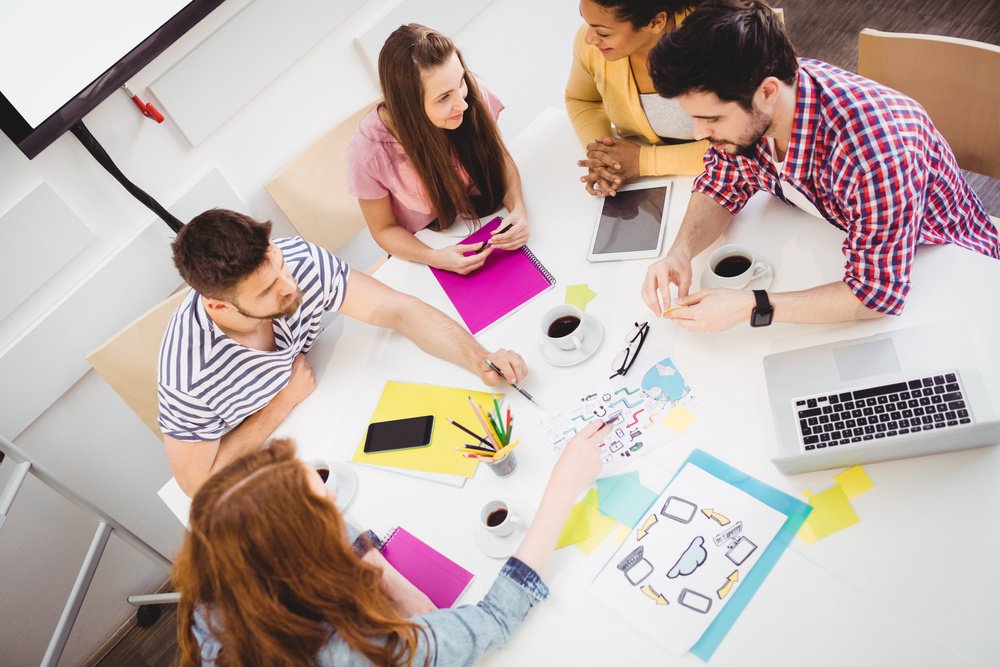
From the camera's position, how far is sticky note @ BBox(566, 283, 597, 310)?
164 centimetres

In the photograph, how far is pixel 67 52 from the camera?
1.97 meters

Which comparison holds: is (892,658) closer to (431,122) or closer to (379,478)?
(379,478)

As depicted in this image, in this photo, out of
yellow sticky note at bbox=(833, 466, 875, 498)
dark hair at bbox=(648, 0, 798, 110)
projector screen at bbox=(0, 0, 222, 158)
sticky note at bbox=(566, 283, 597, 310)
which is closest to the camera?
yellow sticky note at bbox=(833, 466, 875, 498)

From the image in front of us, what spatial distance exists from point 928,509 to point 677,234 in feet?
2.43

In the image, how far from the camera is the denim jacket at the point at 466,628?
45.1 inches

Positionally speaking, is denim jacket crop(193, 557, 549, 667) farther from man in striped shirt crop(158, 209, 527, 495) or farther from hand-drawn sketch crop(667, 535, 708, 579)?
man in striped shirt crop(158, 209, 527, 495)

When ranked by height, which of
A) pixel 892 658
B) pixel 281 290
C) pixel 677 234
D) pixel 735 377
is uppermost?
pixel 281 290

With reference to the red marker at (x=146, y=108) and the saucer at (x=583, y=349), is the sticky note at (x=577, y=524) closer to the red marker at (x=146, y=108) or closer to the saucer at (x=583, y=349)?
the saucer at (x=583, y=349)

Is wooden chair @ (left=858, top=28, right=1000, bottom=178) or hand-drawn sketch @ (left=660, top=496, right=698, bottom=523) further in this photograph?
wooden chair @ (left=858, top=28, right=1000, bottom=178)

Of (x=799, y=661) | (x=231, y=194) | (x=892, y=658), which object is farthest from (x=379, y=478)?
(x=231, y=194)

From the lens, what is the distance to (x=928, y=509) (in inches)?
44.2

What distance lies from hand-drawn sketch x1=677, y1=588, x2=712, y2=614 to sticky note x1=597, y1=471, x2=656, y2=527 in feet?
0.49

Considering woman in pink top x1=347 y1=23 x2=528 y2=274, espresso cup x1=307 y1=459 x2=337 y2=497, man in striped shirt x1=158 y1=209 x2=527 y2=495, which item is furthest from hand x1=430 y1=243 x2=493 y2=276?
Answer: espresso cup x1=307 y1=459 x2=337 y2=497

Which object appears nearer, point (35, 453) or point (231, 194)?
point (35, 453)
